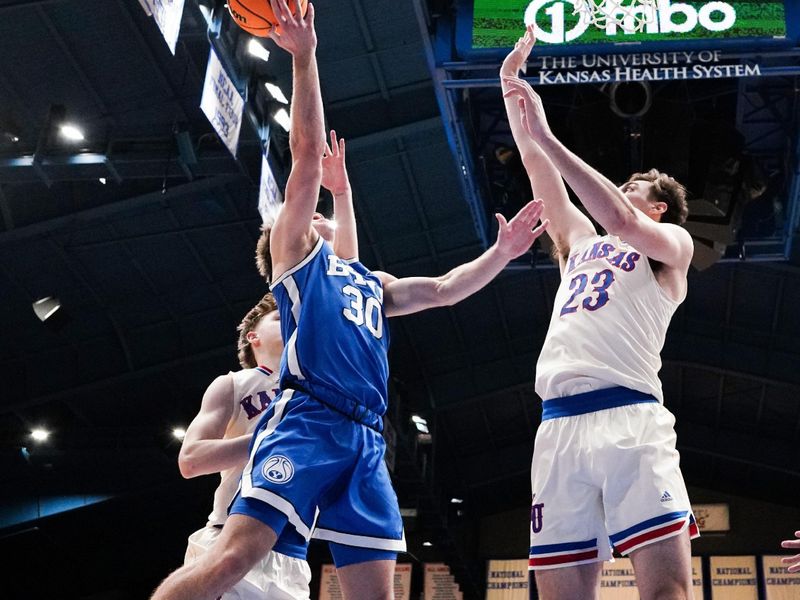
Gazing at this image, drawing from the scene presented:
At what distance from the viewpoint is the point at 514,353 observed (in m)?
22.0

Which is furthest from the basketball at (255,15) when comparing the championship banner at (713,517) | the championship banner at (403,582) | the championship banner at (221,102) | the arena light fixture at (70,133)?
the championship banner at (713,517)

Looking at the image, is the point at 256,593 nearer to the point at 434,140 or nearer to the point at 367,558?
the point at 367,558

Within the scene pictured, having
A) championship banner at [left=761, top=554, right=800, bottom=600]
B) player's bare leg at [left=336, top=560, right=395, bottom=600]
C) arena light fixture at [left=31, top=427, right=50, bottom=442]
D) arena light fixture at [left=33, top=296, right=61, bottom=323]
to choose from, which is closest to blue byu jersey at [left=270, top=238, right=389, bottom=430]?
player's bare leg at [left=336, top=560, right=395, bottom=600]

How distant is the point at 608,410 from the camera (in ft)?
13.3

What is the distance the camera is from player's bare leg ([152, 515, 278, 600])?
129 inches

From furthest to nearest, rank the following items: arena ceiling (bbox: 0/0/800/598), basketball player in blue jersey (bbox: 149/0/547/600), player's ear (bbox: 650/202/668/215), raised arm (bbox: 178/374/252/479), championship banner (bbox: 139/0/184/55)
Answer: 1. arena ceiling (bbox: 0/0/800/598)
2. championship banner (bbox: 139/0/184/55)
3. player's ear (bbox: 650/202/668/215)
4. raised arm (bbox: 178/374/252/479)
5. basketball player in blue jersey (bbox: 149/0/547/600)

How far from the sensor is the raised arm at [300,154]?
4.24m

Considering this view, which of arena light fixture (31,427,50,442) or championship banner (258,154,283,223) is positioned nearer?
championship banner (258,154,283,223)

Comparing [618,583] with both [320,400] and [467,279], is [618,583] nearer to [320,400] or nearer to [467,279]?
[467,279]

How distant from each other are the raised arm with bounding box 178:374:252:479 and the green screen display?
22.7 feet

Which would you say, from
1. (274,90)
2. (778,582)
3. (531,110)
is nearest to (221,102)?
(274,90)

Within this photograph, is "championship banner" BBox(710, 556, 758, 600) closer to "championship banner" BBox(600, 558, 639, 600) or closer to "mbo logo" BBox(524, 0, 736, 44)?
"championship banner" BBox(600, 558, 639, 600)

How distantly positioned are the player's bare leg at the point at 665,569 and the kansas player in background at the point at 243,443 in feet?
4.32

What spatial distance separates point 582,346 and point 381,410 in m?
0.91
